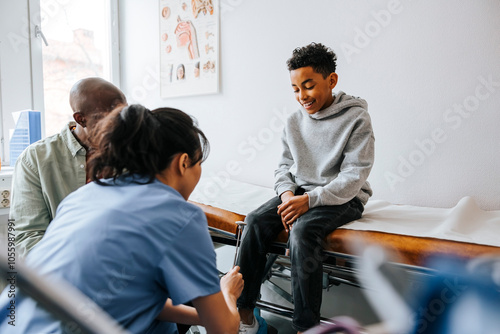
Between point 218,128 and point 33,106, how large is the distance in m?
1.28

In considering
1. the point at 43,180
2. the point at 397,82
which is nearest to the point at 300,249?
the point at 43,180

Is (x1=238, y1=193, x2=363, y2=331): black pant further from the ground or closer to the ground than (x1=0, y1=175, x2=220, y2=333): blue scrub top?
closer to the ground

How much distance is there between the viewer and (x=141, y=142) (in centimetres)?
74

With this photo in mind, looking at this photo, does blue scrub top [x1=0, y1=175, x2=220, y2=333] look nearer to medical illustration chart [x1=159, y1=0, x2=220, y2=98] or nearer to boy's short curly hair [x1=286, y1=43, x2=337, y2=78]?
boy's short curly hair [x1=286, y1=43, x2=337, y2=78]

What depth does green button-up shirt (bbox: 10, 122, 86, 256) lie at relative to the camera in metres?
1.18

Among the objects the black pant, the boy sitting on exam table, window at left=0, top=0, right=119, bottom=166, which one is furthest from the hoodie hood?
window at left=0, top=0, right=119, bottom=166

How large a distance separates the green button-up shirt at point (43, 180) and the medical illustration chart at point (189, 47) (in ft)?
4.53

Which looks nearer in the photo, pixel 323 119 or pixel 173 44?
pixel 323 119

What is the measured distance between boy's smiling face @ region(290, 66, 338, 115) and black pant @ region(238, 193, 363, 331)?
43 centimetres

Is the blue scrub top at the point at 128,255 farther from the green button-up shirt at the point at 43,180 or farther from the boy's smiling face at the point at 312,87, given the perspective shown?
the boy's smiling face at the point at 312,87

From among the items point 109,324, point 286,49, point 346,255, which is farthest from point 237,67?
point 109,324

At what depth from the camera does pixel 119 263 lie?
62 cm

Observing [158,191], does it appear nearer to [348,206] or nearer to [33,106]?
[348,206]

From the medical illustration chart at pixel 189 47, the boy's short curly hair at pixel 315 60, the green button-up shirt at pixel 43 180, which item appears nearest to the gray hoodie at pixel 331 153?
the boy's short curly hair at pixel 315 60
